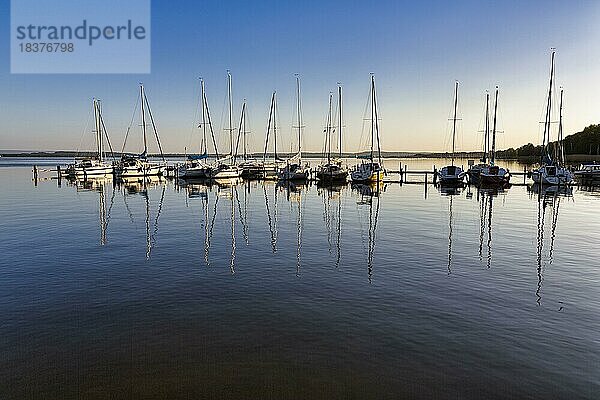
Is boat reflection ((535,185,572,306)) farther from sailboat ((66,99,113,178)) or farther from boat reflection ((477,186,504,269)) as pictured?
sailboat ((66,99,113,178))

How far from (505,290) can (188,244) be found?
44.9ft

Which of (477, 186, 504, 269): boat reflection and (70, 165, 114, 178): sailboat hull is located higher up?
(70, 165, 114, 178): sailboat hull

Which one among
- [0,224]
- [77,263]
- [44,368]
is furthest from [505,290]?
[0,224]

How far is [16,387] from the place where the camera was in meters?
7.60

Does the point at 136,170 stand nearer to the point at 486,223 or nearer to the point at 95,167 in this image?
the point at 95,167

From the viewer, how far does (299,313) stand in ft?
37.2

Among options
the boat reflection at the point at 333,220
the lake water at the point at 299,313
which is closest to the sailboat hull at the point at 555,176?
the boat reflection at the point at 333,220

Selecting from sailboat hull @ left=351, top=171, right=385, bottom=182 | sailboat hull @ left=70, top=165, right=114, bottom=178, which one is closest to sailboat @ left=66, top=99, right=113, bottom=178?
sailboat hull @ left=70, top=165, right=114, bottom=178

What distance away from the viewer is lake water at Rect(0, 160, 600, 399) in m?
7.93

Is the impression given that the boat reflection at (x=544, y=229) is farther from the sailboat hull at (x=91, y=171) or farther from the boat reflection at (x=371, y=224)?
the sailboat hull at (x=91, y=171)

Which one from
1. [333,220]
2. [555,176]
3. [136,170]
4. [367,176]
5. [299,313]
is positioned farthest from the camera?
[136,170]

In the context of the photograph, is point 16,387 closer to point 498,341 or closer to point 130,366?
point 130,366

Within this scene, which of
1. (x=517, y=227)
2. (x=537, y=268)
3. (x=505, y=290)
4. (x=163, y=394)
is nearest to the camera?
(x=163, y=394)

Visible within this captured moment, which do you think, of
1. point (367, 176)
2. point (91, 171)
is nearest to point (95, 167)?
point (91, 171)
